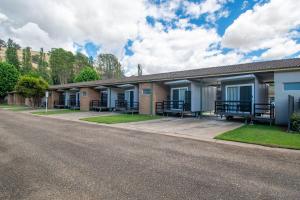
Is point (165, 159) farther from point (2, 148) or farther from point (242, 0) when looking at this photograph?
point (242, 0)

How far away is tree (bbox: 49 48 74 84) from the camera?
58.6 m

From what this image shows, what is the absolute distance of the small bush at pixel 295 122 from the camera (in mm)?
8847

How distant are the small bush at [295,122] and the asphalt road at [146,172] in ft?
13.3

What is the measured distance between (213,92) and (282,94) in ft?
27.3

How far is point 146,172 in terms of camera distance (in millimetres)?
4258

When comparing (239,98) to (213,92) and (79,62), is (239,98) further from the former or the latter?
(79,62)

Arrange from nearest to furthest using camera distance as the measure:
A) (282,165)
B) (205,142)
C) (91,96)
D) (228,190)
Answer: (228,190), (282,165), (205,142), (91,96)

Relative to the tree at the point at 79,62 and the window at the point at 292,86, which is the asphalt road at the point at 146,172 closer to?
the window at the point at 292,86

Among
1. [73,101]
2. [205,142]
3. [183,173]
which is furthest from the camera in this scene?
[73,101]

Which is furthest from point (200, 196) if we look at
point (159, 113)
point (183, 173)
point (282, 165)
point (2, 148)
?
point (159, 113)

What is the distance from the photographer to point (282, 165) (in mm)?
4785

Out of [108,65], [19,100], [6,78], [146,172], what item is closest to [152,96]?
[146,172]

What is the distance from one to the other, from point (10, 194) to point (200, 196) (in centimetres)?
343

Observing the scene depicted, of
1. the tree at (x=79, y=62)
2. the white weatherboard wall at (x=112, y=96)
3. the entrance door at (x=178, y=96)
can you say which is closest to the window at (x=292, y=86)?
the entrance door at (x=178, y=96)
